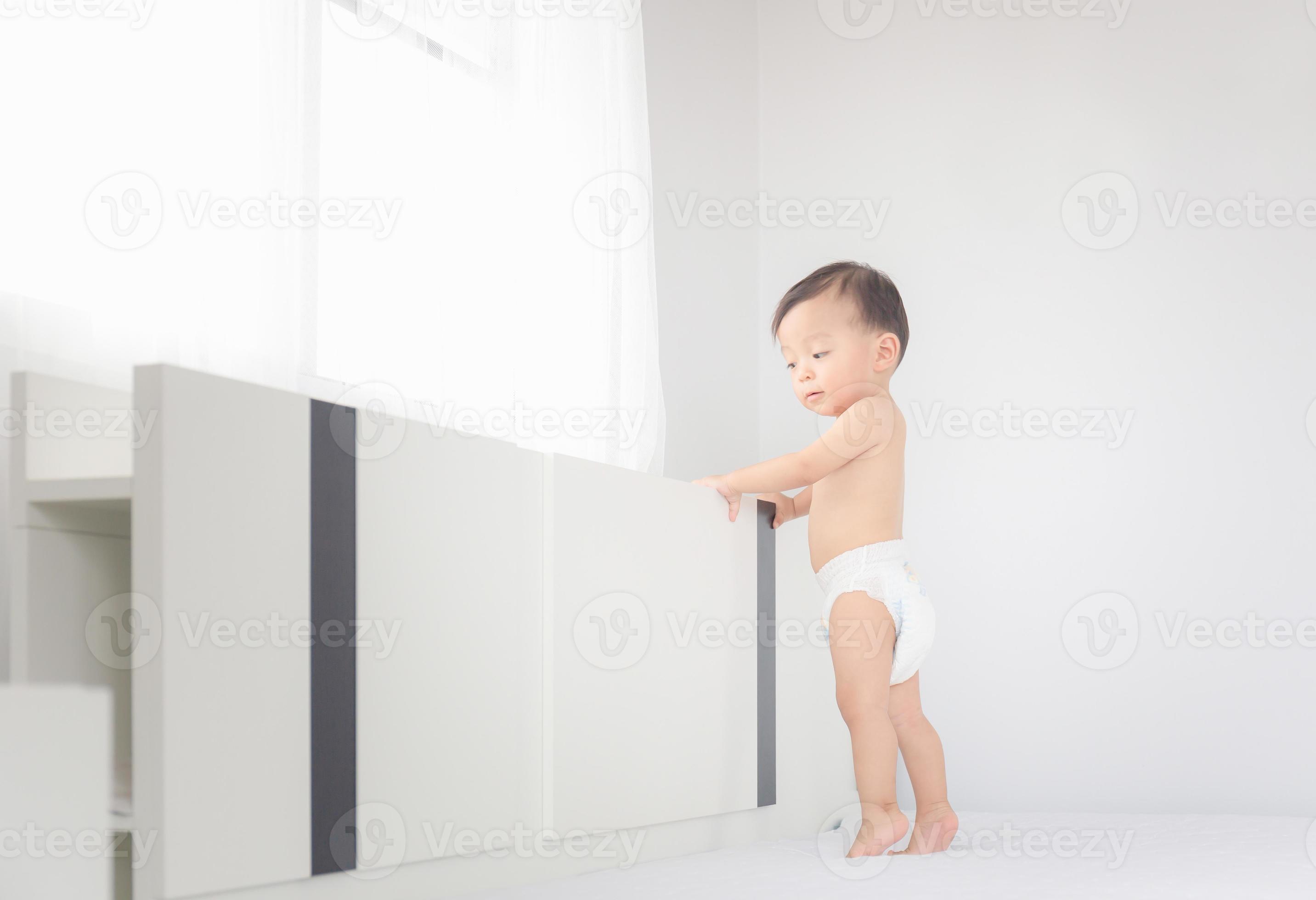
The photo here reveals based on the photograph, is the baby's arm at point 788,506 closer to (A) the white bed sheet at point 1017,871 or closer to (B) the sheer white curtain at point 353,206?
(B) the sheer white curtain at point 353,206

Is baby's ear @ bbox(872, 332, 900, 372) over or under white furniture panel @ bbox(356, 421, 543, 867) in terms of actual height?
over

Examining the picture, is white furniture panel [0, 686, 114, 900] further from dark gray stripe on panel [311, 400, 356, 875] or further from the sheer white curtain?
the sheer white curtain

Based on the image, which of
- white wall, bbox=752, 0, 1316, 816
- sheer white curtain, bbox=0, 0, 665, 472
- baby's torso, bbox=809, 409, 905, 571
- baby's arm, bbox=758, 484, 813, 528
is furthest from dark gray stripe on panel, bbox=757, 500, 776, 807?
white wall, bbox=752, 0, 1316, 816

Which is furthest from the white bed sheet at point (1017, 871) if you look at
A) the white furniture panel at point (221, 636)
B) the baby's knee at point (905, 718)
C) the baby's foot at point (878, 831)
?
the white furniture panel at point (221, 636)

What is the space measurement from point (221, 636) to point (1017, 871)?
857 mm

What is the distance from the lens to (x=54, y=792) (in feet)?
2.58

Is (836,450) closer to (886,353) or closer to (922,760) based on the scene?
(886,353)

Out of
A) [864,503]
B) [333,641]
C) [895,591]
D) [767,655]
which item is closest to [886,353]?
[864,503]

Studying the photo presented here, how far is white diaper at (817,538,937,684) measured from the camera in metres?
1.32

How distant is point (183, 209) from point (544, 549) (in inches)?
19.2

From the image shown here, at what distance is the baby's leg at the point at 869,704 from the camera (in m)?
1.24

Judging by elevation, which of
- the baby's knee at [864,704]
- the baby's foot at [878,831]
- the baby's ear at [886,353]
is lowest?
the baby's foot at [878,831]

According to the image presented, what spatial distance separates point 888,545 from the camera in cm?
136

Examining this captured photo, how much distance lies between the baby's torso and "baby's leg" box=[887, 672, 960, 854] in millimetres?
188
